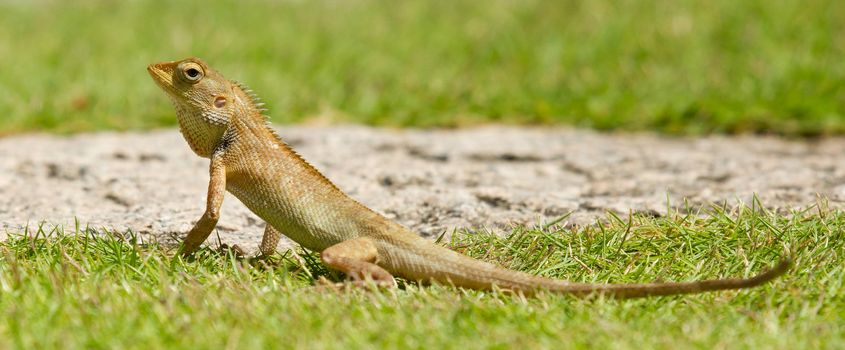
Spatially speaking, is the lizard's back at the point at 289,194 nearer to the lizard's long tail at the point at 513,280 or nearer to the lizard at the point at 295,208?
the lizard at the point at 295,208

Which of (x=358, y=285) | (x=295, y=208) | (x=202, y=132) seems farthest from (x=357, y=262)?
(x=202, y=132)

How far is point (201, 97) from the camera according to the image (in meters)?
4.32

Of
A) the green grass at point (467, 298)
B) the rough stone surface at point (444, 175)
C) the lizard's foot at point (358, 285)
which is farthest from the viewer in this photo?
the rough stone surface at point (444, 175)

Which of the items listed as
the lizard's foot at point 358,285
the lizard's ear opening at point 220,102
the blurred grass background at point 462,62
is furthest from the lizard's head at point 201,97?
the blurred grass background at point 462,62

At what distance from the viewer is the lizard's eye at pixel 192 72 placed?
429 centimetres

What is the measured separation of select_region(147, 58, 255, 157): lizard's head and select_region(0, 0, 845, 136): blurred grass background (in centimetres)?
321

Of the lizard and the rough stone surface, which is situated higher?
the lizard

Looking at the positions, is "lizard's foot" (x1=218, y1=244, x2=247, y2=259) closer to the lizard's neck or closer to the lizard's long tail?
the lizard's neck

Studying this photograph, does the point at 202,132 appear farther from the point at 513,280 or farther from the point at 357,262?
the point at 513,280

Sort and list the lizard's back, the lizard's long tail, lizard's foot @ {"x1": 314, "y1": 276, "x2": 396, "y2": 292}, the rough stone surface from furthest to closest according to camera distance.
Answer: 1. the rough stone surface
2. the lizard's back
3. lizard's foot @ {"x1": 314, "y1": 276, "x2": 396, "y2": 292}
4. the lizard's long tail

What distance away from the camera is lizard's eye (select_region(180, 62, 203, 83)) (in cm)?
429

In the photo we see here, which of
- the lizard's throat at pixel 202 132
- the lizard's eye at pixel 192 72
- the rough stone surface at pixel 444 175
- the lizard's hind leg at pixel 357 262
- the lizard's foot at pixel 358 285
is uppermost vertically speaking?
the lizard's eye at pixel 192 72

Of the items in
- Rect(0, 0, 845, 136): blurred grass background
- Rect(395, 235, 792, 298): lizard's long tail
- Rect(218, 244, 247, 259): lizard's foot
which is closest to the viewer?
Rect(395, 235, 792, 298): lizard's long tail

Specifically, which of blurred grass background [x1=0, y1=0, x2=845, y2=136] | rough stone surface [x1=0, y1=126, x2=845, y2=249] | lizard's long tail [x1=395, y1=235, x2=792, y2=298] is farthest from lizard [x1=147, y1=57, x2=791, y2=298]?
blurred grass background [x1=0, y1=0, x2=845, y2=136]
